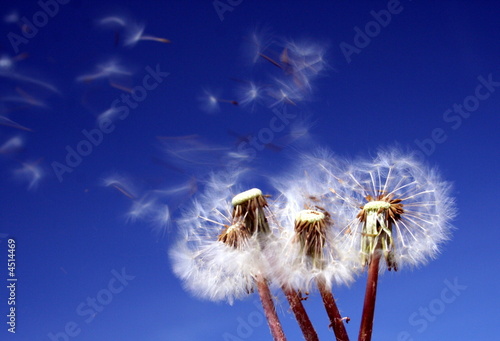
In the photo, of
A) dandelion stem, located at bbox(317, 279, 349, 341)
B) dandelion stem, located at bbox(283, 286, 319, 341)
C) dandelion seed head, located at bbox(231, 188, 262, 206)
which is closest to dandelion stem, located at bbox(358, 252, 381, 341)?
dandelion stem, located at bbox(317, 279, 349, 341)

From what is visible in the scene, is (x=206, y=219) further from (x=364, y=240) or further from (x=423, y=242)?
(x=423, y=242)

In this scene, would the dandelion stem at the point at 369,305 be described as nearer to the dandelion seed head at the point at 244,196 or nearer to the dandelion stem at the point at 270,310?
the dandelion stem at the point at 270,310

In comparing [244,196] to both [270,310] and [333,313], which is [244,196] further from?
[333,313]

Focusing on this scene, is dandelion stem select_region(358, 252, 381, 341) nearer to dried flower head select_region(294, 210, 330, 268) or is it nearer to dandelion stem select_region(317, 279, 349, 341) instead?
dandelion stem select_region(317, 279, 349, 341)

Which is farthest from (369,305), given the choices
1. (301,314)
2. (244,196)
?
(244,196)

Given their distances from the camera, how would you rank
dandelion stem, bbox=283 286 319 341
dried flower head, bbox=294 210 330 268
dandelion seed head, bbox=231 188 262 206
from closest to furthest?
dandelion stem, bbox=283 286 319 341, dried flower head, bbox=294 210 330 268, dandelion seed head, bbox=231 188 262 206

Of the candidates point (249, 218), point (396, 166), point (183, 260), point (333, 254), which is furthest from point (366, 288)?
point (183, 260)

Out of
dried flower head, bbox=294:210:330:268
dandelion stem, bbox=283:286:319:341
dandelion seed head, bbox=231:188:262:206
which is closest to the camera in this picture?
dandelion stem, bbox=283:286:319:341
